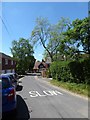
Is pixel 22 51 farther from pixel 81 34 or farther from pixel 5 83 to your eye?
pixel 5 83

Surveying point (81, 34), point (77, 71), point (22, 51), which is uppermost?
point (22, 51)

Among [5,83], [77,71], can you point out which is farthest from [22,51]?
[5,83]

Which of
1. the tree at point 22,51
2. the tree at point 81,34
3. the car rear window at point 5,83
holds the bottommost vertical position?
the car rear window at point 5,83

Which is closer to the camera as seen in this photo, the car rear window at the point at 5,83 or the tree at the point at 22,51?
the car rear window at the point at 5,83

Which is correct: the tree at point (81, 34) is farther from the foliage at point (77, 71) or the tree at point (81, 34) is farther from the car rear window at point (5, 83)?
the car rear window at point (5, 83)

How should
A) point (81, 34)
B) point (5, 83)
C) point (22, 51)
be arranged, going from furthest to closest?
1. point (22, 51)
2. point (81, 34)
3. point (5, 83)

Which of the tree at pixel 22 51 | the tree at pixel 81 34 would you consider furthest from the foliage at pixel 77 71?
the tree at pixel 22 51

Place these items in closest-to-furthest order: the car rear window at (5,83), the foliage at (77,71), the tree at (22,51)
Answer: the car rear window at (5,83), the foliage at (77,71), the tree at (22,51)

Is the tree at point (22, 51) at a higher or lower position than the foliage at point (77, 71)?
higher

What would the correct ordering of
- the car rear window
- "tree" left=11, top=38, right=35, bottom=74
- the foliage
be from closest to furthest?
the car rear window → the foliage → "tree" left=11, top=38, right=35, bottom=74

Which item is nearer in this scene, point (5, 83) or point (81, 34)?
point (5, 83)

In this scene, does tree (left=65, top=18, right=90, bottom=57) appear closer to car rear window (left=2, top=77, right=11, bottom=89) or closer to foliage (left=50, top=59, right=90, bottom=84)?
foliage (left=50, top=59, right=90, bottom=84)

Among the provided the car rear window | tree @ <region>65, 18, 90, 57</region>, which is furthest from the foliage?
the car rear window

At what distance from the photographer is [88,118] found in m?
8.17
